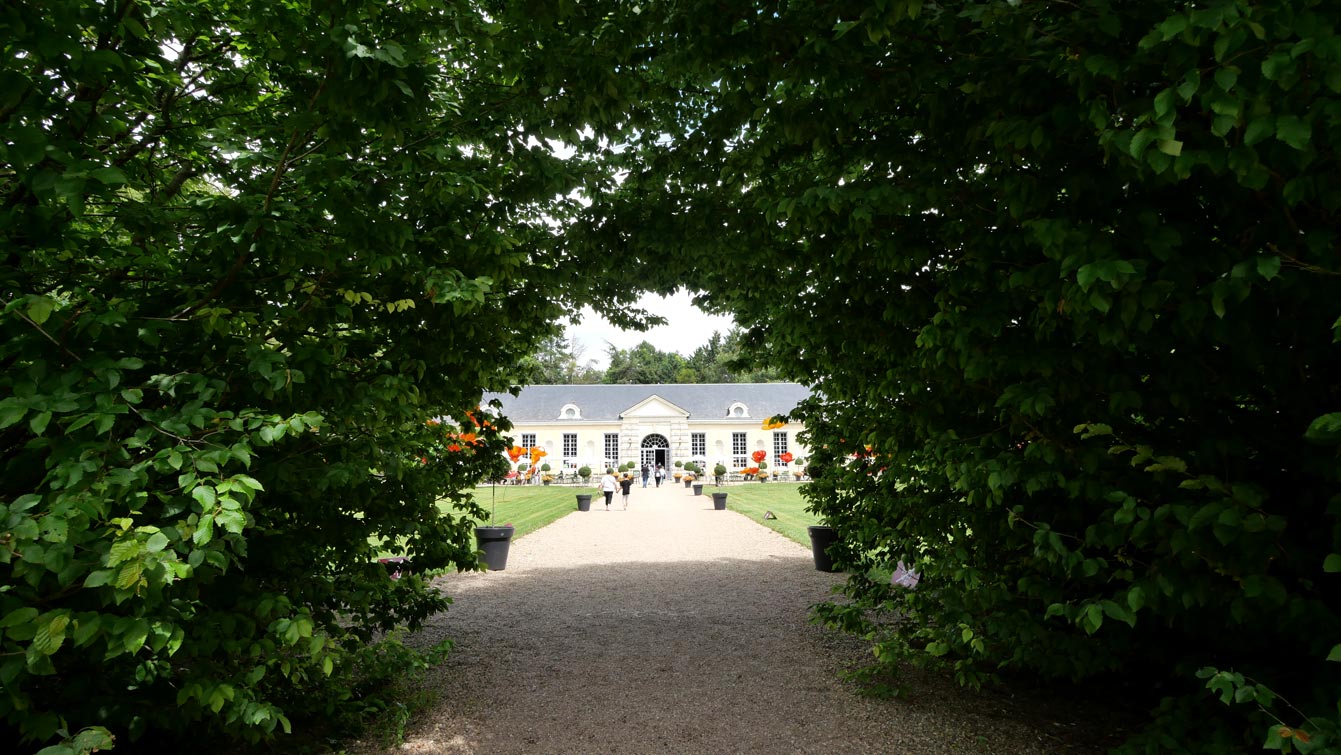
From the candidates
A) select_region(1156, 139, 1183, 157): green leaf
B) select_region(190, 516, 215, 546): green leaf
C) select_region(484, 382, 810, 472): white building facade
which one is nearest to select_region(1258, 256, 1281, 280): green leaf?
select_region(1156, 139, 1183, 157): green leaf

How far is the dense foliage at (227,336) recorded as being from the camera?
2195 mm

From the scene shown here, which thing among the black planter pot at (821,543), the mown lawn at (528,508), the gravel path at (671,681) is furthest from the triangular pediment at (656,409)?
the black planter pot at (821,543)

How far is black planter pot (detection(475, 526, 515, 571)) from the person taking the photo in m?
10.6

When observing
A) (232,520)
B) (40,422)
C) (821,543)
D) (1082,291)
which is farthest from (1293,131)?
(821,543)

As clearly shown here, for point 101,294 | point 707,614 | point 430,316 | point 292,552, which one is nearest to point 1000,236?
point 430,316

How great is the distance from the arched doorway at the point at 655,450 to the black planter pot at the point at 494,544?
30.3 meters

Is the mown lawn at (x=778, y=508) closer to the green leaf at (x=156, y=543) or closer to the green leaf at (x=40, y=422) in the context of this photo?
the green leaf at (x=156, y=543)

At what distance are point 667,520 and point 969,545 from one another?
15.2 metres

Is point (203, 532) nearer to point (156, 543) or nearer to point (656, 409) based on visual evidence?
point (156, 543)

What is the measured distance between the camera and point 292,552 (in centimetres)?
338

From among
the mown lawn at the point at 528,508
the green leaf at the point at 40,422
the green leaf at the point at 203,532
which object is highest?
the green leaf at the point at 40,422

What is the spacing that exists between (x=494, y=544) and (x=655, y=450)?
31087 mm

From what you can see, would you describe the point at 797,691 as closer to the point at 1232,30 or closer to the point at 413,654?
the point at 413,654

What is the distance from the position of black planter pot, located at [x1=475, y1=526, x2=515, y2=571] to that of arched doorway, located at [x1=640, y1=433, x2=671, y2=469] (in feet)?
99.5
